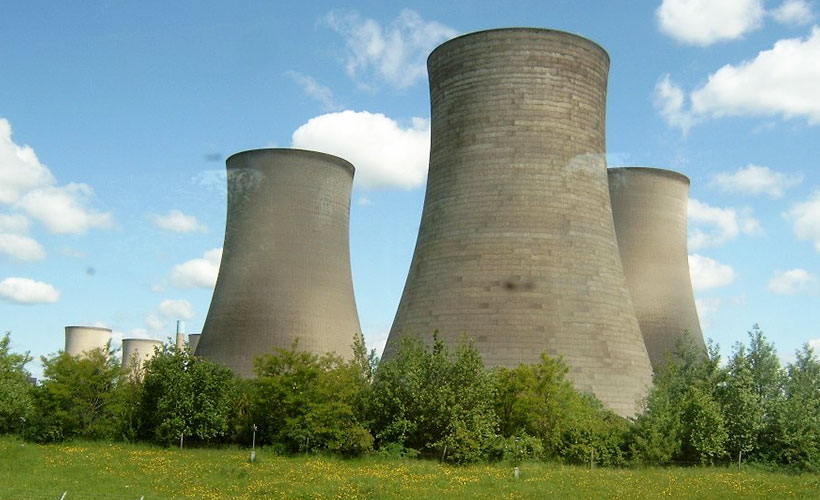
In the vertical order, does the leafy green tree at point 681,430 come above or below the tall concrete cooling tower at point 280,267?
below

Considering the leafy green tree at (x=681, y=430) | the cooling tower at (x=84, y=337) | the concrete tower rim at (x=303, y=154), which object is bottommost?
the leafy green tree at (x=681, y=430)

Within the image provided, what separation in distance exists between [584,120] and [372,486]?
1206 centimetres

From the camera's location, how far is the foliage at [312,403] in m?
17.3

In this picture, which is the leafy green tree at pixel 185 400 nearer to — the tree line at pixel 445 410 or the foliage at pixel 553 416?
the tree line at pixel 445 410

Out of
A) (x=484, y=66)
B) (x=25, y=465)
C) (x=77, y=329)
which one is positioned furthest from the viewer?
(x=77, y=329)

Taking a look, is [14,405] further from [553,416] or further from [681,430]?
[681,430]

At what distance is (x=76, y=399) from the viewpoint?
19.9 meters

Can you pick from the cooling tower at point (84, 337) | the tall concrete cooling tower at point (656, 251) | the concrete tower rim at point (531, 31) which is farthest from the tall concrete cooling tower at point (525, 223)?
the cooling tower at point (84, 337)

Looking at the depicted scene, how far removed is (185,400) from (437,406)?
535 cm

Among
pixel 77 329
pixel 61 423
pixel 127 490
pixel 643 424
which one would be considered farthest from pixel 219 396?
pixel 77 329

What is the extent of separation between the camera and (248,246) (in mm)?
29672

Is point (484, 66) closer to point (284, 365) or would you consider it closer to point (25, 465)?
point (284, 365)

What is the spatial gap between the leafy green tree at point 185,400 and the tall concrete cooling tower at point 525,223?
4472 mm

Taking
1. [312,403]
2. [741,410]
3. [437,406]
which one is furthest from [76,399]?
[741,410]
